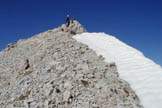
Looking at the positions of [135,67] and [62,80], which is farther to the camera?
[135,67]

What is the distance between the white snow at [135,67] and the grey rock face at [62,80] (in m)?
0.71

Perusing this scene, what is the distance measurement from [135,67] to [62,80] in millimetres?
6505

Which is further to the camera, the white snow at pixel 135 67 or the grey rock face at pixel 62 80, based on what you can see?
the white snow at pixel 135 67

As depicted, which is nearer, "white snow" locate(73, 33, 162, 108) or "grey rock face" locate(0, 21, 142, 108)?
"grey rock face" locate(0, 21, 142, 108)

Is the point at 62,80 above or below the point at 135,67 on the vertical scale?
below

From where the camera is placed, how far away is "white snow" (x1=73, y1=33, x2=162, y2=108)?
2352cm

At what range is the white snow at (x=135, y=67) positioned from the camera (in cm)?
2352

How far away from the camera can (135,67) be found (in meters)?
28.1

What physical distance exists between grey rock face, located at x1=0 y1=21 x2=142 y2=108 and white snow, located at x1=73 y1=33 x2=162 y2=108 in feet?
2.33

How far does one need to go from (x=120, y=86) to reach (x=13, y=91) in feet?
25.2

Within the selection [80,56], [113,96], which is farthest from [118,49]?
[113,96]

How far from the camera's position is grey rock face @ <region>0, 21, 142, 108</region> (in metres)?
22.5

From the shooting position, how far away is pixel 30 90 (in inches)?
978

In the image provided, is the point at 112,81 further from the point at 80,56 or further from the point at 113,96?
the point at 80,56
